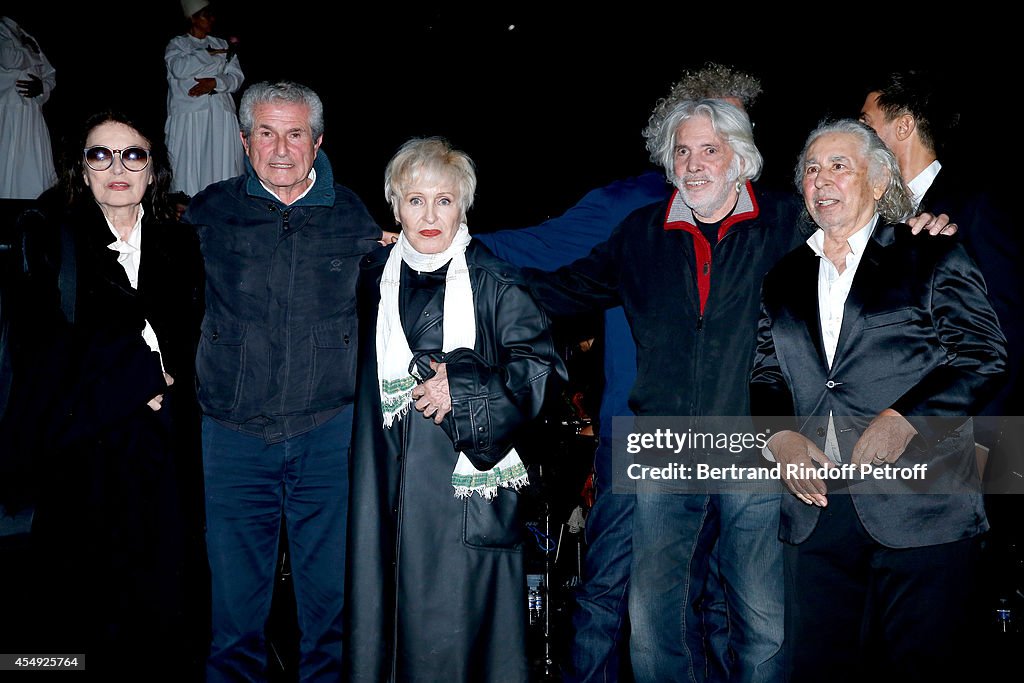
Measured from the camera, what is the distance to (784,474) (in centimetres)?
271

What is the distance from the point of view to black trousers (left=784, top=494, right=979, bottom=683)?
254 cm

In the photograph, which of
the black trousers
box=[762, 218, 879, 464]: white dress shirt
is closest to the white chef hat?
box=[762, 218, 879, 464]: white dress shirt

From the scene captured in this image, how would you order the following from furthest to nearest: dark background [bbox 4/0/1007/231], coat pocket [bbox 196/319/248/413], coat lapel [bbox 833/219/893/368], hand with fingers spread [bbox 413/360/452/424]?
dark background [bbox 4/0/1007/231], coat pocket [bbox 196/319/248/413], hand with fingers spread [bbox 413/360/452/424], coat lapel [bbox 833/219/893/368]

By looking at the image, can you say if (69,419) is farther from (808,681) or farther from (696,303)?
(808,681)

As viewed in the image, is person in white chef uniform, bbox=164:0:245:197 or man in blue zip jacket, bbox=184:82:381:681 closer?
man in blue zip jacket, bbox=184:82:381:681

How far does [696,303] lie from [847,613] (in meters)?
0.97

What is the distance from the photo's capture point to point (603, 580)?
3.17 metres

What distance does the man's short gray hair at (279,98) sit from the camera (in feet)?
10.6

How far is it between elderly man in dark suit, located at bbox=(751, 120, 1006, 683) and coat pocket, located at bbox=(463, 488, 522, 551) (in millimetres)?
789

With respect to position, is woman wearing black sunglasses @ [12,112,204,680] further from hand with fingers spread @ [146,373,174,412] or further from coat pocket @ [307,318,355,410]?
coat pocket @ [307,318,355,410]

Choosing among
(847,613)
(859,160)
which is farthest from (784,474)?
(859,160)

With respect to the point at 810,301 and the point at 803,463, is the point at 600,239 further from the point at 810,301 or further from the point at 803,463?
the point at 803,463

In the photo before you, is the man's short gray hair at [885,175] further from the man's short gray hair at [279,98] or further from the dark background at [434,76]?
the dark background at [434,76]

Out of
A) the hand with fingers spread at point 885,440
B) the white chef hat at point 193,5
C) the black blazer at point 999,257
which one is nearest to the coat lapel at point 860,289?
the hand with fingers spread at point 885,440
